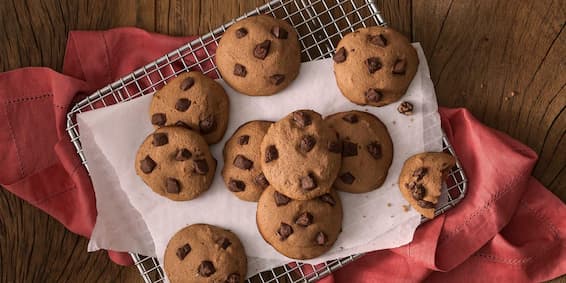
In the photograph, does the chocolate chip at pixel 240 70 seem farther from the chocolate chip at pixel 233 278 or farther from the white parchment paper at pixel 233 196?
the chocolate chip at pixel 233 278

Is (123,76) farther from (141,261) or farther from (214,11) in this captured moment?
(141,261)

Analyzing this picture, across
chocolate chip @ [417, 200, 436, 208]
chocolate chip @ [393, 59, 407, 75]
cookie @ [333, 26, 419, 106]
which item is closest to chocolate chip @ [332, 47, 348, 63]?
cookie @ [333, 26, 419, 106]

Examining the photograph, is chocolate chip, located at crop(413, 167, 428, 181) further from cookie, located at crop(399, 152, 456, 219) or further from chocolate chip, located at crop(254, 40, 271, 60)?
chocolate chip, located at crop(254, 40, 271, 60)

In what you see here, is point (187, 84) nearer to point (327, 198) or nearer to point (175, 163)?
point (175, 163)

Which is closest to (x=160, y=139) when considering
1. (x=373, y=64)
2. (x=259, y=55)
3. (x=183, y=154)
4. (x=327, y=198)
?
(x=183, y=154)

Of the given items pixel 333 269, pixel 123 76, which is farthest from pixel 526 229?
pixel 123 76

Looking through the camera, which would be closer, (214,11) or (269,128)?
(269,128)

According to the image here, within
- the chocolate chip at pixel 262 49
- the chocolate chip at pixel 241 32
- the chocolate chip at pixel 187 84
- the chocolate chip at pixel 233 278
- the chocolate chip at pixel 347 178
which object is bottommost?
the chocolate chip at pixel 233 278

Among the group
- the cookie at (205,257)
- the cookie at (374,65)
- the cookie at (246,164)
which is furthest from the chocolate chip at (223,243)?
the cookie at (374,65)
